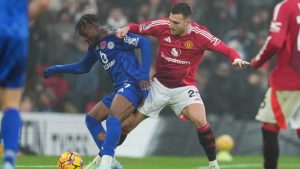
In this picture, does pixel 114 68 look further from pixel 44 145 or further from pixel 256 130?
pixel 256 130

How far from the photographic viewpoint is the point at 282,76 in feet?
30.9

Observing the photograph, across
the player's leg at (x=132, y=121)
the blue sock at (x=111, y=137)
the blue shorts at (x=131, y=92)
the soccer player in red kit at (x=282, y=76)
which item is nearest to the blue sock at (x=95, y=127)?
the player's leg at (x=132, y=121)

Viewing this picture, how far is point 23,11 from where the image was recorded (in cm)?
817

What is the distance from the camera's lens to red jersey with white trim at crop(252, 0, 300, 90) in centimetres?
919

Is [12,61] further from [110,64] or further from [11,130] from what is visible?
[110,64]

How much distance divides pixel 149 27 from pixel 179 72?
71cm

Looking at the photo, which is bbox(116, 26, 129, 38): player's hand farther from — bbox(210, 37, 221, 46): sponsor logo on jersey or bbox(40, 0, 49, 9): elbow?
bbox(40, 0, 49, 9): elbow

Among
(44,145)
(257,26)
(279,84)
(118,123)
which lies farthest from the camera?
(257,26)

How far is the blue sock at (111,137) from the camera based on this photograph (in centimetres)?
1043

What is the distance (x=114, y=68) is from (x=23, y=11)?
326 centimetres

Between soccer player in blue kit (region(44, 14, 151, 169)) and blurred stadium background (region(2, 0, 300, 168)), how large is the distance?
5222 millimetres

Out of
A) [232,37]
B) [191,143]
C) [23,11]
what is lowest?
[191,143]

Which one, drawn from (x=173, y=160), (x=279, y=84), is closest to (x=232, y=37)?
(x=173, y=160)

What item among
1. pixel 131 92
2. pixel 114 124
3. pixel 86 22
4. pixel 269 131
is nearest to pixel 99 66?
pixel 86 22
